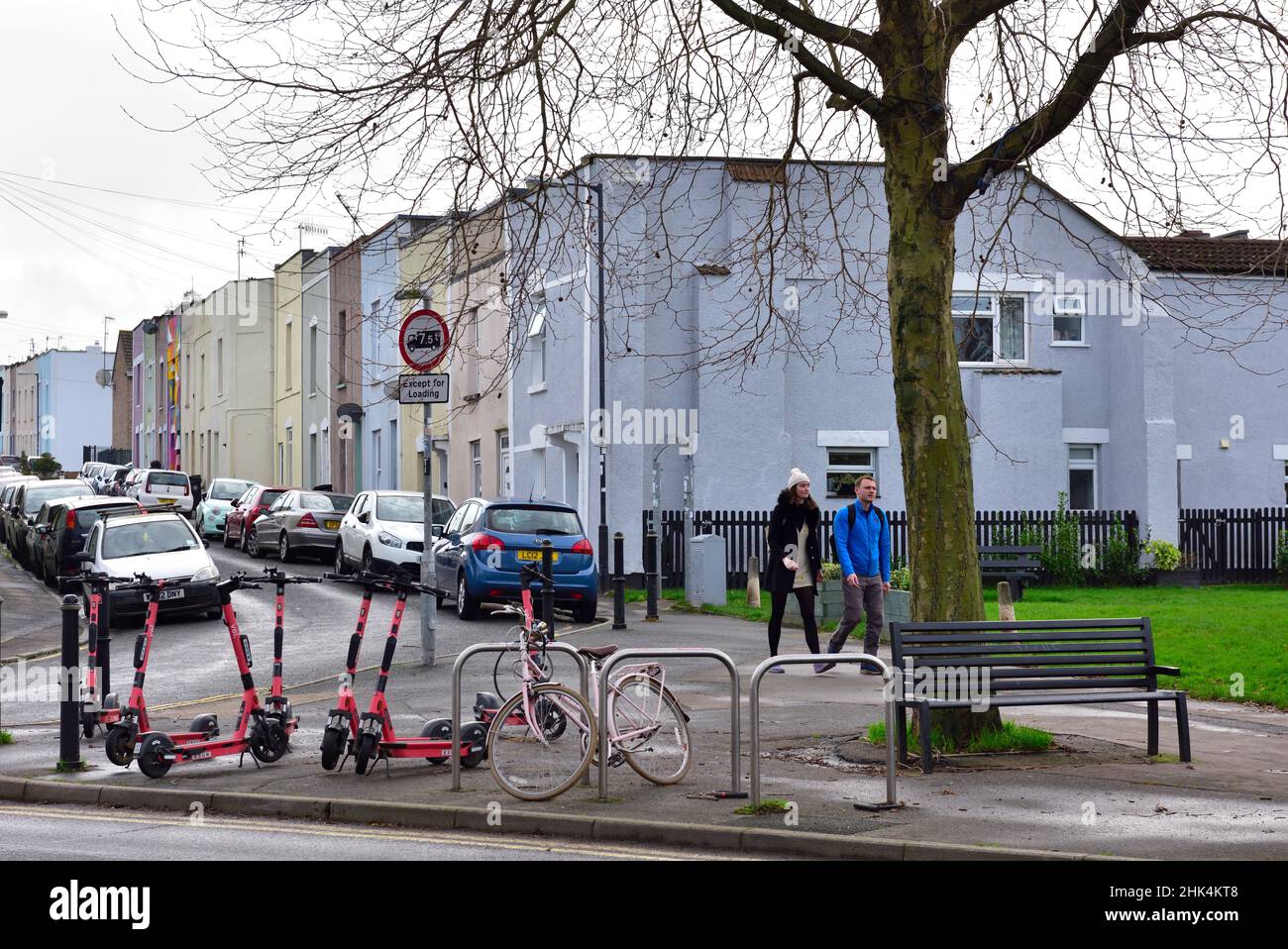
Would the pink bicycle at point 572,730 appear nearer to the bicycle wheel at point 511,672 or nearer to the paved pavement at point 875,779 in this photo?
the bicycle wheel at point 511,672

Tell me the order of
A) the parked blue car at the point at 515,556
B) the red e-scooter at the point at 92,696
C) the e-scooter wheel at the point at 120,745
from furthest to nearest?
the parked blue car at the point at 515,556
the red e-scooter at the point at 92,696
the e-scooter wheel at the point at 120,745

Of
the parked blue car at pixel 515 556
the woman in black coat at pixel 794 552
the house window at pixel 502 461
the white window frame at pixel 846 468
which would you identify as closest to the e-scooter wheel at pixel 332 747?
the woman in black coat at pixel 794 552

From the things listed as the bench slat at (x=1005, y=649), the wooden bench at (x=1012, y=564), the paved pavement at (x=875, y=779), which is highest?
the wooden bench at (x=1012, y=564)

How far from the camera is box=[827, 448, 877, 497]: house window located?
32344mm

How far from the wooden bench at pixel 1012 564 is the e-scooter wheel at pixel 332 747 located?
55.7 ft

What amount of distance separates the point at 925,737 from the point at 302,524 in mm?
24986

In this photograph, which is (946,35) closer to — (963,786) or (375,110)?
(375,110)

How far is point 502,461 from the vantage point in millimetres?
37250

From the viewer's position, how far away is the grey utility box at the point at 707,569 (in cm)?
2594

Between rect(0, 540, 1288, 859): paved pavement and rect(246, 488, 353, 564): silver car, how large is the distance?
1752cm

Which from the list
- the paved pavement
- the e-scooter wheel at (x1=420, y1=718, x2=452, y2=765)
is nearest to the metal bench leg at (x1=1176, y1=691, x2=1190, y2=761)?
the paved pavement

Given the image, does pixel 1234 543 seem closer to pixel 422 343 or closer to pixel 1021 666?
pixel 422 343
